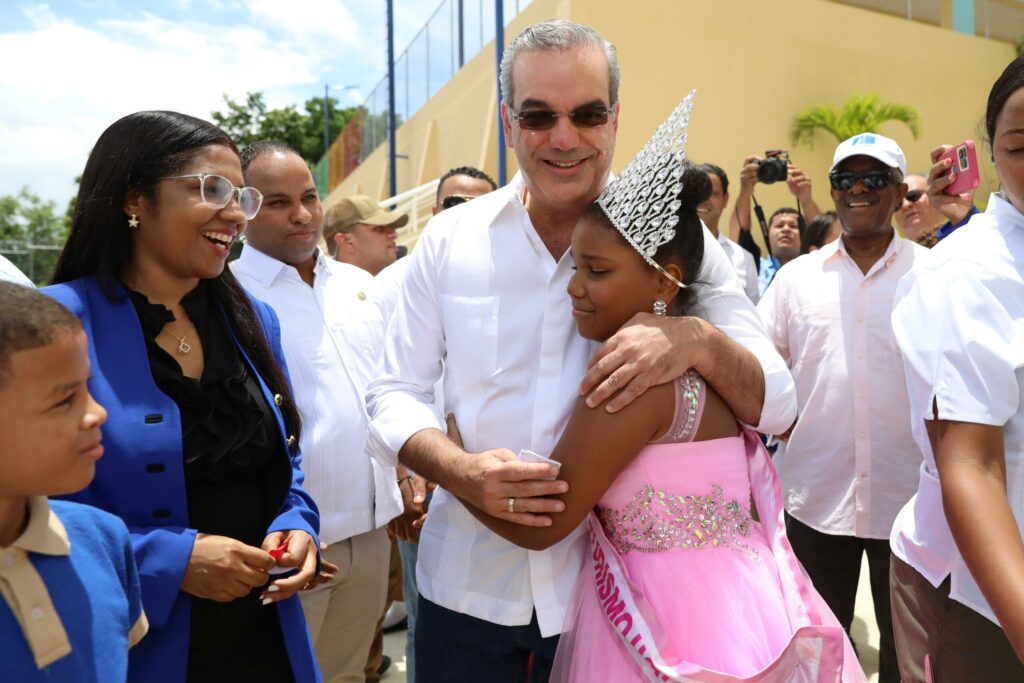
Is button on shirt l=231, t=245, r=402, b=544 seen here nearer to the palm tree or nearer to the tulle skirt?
the tulle skirt

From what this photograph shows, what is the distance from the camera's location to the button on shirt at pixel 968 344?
1.54m

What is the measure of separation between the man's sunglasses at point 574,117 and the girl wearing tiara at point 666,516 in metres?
0.17

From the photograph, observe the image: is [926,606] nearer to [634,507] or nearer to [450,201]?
[634,507]

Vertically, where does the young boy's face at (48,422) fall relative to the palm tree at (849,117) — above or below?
below

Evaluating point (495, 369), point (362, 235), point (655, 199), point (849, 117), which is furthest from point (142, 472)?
point (849, 117)

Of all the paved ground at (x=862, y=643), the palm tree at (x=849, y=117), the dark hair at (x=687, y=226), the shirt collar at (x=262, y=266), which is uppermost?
the palm tree at (x=849, y=117)

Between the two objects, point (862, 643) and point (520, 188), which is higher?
point (520, 188)

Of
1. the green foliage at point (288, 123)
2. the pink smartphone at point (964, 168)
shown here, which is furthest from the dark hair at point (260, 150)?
the green foliage at point (288, 123)

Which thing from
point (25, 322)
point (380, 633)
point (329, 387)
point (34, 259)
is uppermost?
point (25, 322)

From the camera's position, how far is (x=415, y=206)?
13.8 m

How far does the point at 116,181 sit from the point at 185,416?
22.5 inches

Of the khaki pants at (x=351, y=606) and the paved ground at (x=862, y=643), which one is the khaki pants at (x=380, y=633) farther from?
the khaki pants at (x=351, y=606)

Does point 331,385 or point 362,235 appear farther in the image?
point 362,235

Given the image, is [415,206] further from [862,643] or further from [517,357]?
[517,357]
